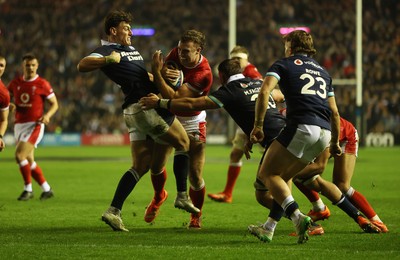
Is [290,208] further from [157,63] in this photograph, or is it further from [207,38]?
[207,38]

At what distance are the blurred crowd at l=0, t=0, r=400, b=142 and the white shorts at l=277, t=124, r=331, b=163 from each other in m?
22.2

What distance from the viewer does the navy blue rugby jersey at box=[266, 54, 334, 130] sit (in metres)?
8.24

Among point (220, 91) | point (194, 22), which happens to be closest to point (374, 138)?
point (194, 22)

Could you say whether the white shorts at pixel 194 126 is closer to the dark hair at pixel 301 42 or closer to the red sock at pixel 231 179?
the dark hair at pixel 301 42

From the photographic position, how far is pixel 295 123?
826 centimetres

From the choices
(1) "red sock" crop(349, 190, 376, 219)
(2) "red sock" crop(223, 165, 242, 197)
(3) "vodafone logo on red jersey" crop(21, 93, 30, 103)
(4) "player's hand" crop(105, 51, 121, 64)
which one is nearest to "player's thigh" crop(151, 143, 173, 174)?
(4) "player's hand" crop(105, 51, 121, 64)

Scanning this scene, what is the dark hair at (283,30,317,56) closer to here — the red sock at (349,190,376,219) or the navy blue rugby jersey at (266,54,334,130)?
the navy blue rugby jersey at (266,54,334,130)

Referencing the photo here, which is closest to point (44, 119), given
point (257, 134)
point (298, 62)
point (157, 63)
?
point (157, 63)

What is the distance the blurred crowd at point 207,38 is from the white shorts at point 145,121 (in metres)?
21.4

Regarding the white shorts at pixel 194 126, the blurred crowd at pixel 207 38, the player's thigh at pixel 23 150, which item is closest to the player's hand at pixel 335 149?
the white shorts at pixel 194 126

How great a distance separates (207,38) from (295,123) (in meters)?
30.6

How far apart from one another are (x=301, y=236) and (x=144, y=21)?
32678 mm

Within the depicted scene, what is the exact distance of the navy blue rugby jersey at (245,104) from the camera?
8609 mm

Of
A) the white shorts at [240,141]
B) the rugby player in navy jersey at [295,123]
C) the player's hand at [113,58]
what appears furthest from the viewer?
the white shorts at [240,141]
